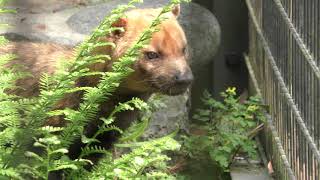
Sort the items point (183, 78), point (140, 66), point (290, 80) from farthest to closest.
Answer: point (290, 80), point (140, 66), point (183, 78)

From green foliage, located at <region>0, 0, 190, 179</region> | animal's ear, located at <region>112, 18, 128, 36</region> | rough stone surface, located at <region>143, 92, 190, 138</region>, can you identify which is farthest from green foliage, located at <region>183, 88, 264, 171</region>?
green foliage, located at <region>0, 0, 190, 179</region>

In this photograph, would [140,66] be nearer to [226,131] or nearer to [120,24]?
[120,24]

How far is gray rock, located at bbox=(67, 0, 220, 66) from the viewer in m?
8.98

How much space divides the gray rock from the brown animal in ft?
6.38

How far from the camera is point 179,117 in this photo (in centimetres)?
850

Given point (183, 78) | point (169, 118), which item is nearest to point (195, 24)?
point (169, 118)

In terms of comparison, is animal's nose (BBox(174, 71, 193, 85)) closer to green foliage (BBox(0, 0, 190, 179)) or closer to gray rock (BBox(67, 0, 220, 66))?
green foliage (BBox(0, 0, 190, 179))

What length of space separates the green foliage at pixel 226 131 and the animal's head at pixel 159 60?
1454mm

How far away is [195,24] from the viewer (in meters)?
9.02

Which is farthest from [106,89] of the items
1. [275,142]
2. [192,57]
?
[192,57]

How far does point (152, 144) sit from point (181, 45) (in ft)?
3.92

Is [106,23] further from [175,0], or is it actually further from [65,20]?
[65,20]

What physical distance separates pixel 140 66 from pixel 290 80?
1.07m

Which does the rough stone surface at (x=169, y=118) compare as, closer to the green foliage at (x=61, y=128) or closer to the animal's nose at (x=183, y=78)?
the animal's nose at (x=183, y=78)
